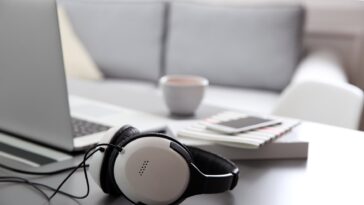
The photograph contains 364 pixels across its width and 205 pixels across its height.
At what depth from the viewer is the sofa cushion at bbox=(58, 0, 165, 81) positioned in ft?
9.05

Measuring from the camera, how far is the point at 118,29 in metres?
2.80

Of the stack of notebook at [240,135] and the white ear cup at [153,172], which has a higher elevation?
the white ear cup at [153,172]

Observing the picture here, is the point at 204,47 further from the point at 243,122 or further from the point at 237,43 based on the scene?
the point at 243,122

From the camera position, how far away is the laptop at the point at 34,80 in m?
0.80

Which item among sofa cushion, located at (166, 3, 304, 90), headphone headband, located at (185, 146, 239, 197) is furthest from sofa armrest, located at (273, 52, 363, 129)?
sofa cushion, located at (166, 3, 304, 90)

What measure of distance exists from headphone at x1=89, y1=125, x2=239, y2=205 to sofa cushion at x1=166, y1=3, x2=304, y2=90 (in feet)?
6.05

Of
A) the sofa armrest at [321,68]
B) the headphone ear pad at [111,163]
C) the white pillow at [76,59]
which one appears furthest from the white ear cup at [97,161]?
the white pillow at [76,59]

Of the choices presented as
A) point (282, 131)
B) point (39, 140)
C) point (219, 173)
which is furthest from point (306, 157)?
point (39, 140)

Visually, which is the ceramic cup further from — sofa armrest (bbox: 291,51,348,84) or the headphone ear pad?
sofa armrest (bbox: 291,51,348,84)

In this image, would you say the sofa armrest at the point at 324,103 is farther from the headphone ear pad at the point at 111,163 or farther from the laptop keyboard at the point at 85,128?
the headphone ear pad at the point at 111,163

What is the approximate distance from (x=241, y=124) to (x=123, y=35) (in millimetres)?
1945

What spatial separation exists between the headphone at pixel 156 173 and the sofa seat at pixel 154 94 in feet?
1.77

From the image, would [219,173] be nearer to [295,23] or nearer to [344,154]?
[344,154]

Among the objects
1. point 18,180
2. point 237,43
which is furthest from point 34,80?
point 237,43
